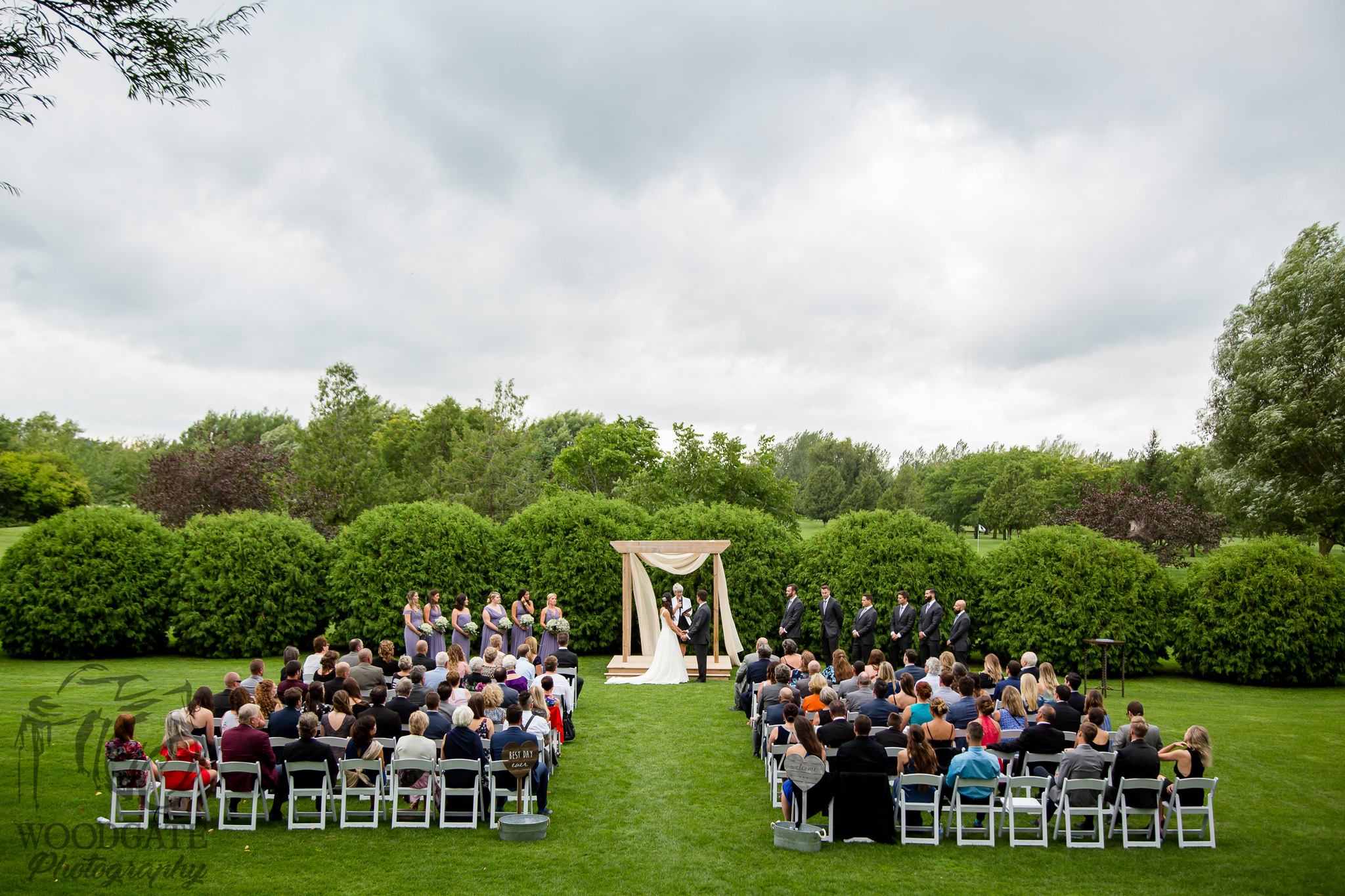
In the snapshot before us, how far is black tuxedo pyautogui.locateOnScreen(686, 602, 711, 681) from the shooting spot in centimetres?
1535

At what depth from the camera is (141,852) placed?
688 cm

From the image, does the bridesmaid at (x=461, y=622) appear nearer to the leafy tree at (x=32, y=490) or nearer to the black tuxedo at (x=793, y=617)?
the black tuxedo at (x=793, y=617)

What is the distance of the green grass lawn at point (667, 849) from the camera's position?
661 centimetres

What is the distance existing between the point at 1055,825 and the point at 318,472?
31705 millimetres

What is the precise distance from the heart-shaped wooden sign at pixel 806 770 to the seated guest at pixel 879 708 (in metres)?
1.26

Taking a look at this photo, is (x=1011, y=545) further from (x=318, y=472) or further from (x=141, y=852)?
(x=318, y=472)

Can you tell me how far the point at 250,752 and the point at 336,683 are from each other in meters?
2.14

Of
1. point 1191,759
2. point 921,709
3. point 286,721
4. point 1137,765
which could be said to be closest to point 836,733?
point 921,709

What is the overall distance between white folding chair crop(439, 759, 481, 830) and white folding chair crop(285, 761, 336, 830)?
40.8 inches

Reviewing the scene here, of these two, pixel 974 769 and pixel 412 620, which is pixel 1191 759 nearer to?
pixel 974 769

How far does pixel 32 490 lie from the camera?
153 ft

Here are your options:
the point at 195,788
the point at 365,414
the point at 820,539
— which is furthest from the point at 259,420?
the point at 195,788

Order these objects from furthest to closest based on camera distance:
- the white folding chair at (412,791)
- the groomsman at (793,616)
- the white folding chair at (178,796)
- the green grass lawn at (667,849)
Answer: the groomsman at (793,616) < the white folding chair at (412,791) < the white folding chair at (178,796) < the green grass lawn at (667,849)

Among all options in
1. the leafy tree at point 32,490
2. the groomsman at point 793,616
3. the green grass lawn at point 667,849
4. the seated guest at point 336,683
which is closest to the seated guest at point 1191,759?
the green grass lawn at point 667,849
